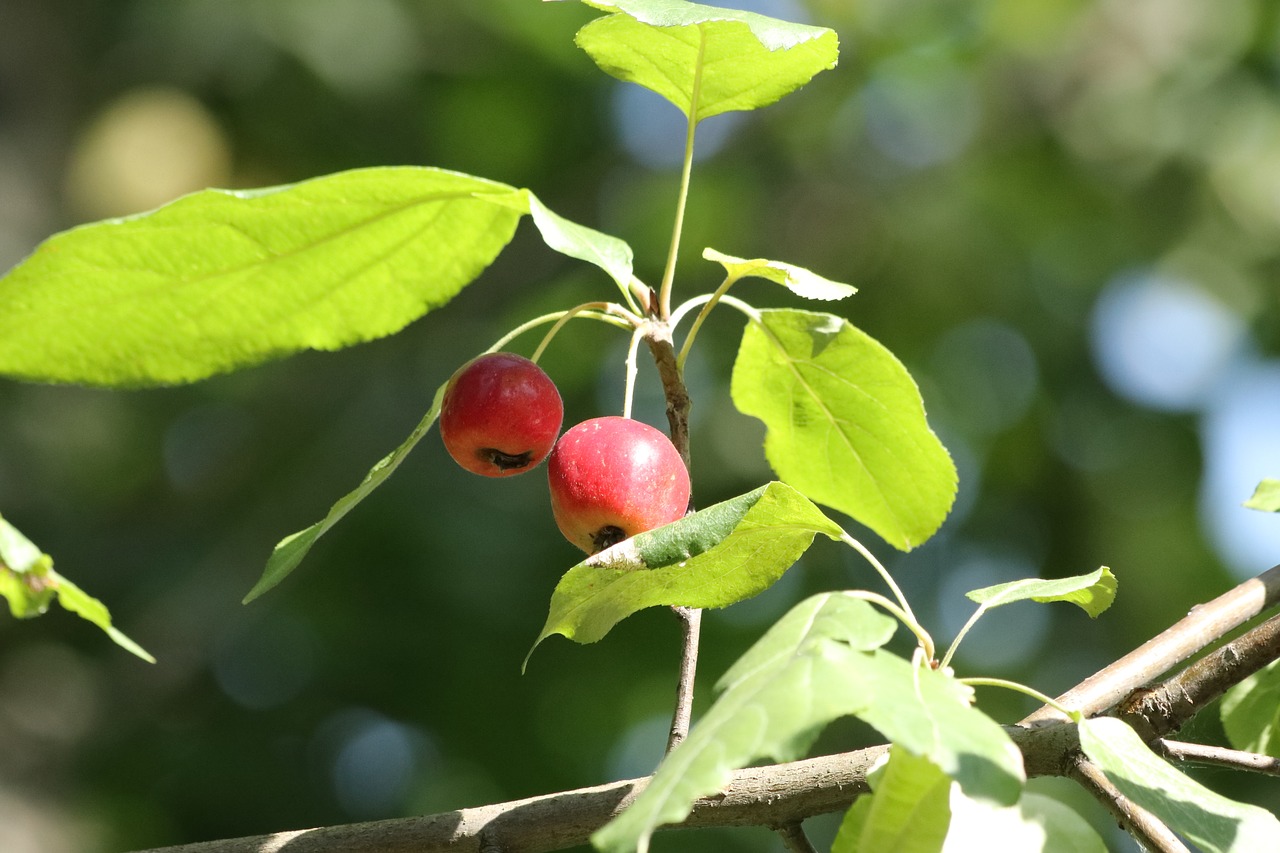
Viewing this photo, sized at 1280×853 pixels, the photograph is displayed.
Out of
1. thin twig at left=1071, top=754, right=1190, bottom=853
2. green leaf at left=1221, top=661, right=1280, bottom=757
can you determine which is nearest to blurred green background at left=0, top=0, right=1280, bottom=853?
green leaf at left=1221, top=661, right=1280, bottom=757

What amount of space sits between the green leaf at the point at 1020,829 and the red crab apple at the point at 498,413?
2.06 ft

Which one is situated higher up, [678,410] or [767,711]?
[767,711]

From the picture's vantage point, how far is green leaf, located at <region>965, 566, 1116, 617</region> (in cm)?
132

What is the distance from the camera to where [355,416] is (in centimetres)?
527

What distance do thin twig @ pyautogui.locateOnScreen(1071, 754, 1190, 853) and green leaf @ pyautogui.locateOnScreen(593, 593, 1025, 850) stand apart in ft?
1.05

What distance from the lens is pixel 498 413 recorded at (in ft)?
4.83

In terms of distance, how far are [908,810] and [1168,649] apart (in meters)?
0.53

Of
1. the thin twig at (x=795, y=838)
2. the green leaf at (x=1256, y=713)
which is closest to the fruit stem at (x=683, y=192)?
the thin twig at (x=795, y=838)

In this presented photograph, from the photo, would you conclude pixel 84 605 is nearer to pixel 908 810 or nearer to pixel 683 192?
pixel 908 810

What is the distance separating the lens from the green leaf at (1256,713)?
1.74 metres

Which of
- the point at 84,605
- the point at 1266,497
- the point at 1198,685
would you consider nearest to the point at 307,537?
the point at 84,605

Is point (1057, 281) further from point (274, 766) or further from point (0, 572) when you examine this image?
point (0, 572)

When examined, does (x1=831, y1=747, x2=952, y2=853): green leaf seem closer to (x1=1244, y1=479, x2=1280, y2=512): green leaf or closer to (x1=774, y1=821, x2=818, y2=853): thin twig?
(x1=774, y1=821, x2=818, y2=853): thin twig

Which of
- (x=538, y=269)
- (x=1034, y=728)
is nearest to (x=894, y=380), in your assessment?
(x=1034, y=728)
